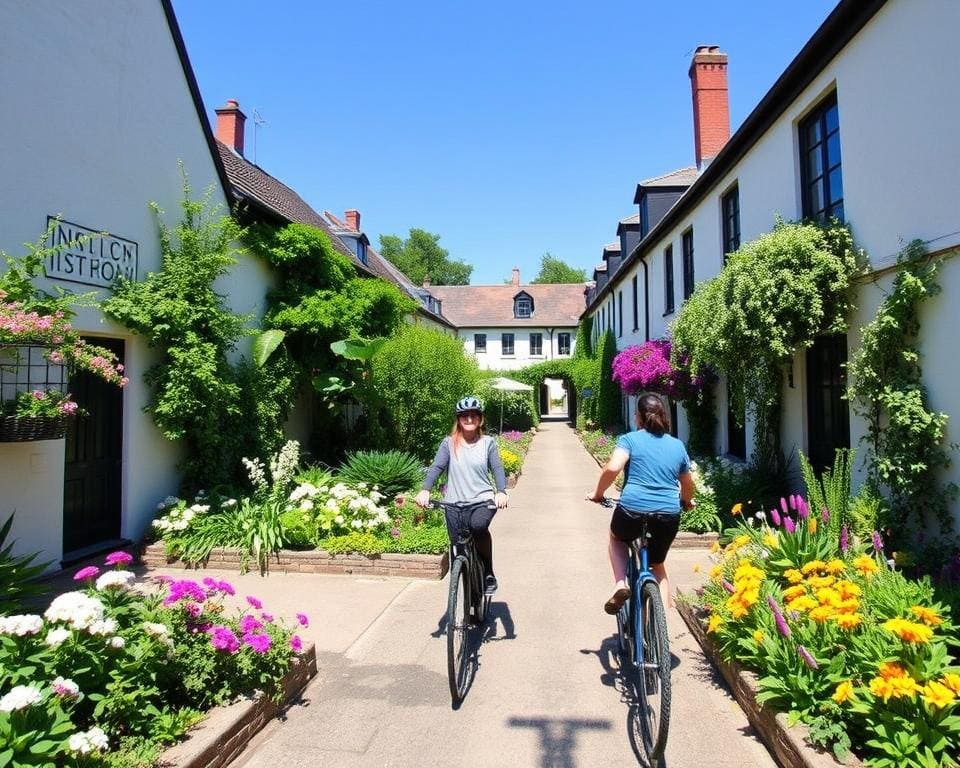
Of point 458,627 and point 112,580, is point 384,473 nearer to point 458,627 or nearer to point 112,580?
point 458,627

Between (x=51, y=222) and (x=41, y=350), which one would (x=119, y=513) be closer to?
(x=41, y=350)

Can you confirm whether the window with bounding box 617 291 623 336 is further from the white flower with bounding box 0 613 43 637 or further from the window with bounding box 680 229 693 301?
the white flower with bounding box 0 613 43 637

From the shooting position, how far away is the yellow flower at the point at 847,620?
10.3 ft

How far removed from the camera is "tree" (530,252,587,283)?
72.3m

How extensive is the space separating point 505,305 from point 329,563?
38032mm

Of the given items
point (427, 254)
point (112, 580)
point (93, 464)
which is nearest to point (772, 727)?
point (112, 580)

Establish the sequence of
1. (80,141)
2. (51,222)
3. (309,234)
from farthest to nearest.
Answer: (309,234) < (80,141) < (51,222)

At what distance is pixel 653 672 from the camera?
359cm

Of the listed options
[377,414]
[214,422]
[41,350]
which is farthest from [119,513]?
[377,414]

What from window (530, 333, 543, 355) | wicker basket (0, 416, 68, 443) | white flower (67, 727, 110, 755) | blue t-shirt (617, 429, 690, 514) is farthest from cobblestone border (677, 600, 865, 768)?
window (530, 333, 543, 355)

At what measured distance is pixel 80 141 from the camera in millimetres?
6391

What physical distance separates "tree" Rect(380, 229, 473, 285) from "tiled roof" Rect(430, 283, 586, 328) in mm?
23544

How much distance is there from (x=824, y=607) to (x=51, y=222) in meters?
7.25

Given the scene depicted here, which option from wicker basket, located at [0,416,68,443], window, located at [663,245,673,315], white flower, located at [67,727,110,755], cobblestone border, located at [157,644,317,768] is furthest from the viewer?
window, located at [663,245,673,315]
